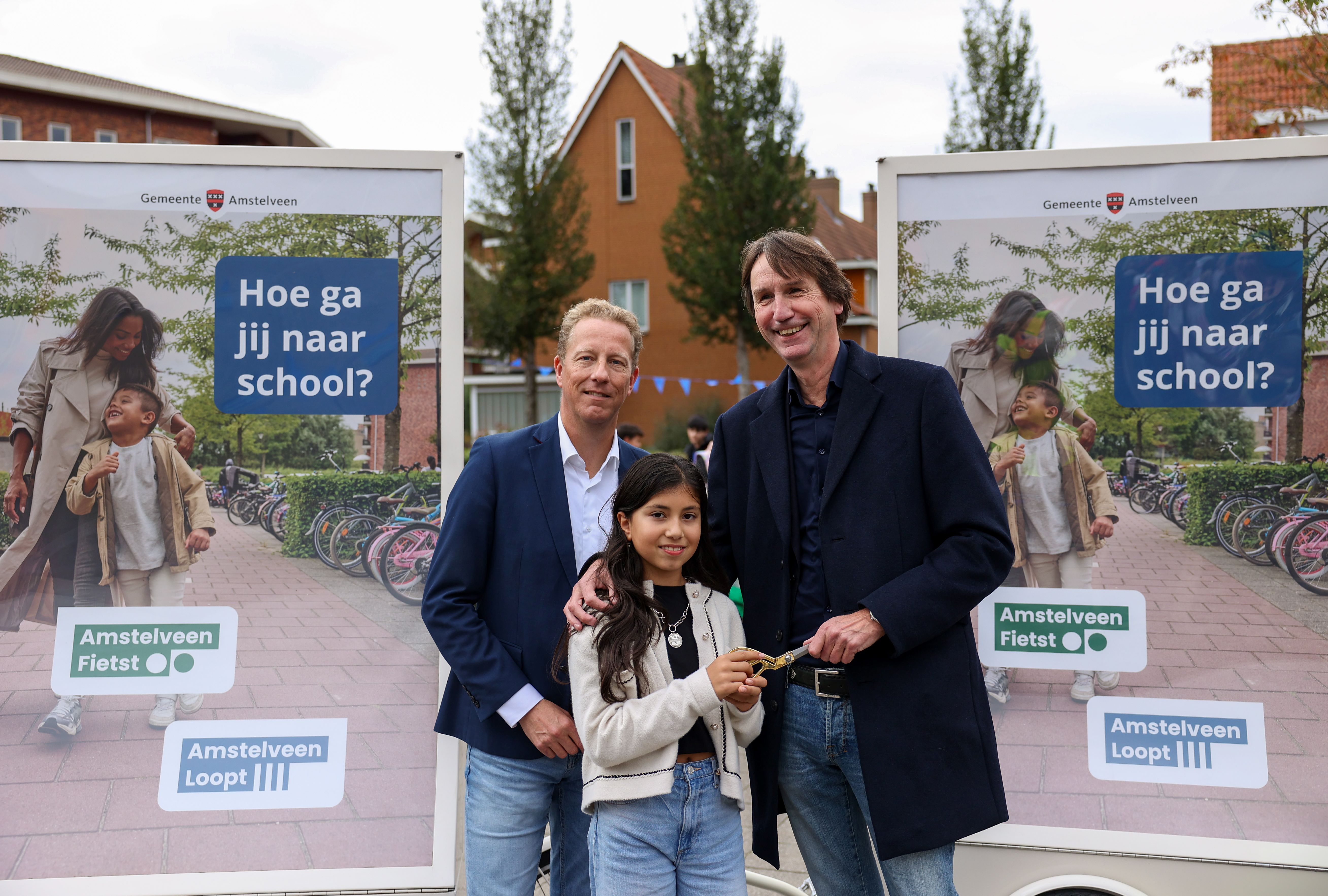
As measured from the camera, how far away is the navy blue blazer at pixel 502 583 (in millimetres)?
2301

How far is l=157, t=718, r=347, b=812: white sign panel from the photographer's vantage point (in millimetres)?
2818

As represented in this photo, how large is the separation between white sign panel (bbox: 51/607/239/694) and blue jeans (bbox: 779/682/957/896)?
1.72 metres

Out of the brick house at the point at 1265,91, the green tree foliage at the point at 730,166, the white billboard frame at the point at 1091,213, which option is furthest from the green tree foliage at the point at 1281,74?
the green tree foliage at the point at 730,166

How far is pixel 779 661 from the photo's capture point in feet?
6.95

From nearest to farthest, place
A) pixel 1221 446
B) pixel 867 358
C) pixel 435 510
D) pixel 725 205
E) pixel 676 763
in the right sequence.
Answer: pixel 676 763 < pixel 867 358 < pixel 1221 446 < pixel 435 510 < pixel 725 205

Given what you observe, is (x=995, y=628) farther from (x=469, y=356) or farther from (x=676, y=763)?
(x=469, y=356)

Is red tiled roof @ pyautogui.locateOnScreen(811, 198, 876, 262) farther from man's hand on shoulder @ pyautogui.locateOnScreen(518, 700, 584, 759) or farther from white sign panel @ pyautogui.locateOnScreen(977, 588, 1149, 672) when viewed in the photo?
man's hand on shoulder @ pyautogui.locateOnScreen(518, 700, 584, 759)

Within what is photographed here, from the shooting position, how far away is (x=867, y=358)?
91.8 inches

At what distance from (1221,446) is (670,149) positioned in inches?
987

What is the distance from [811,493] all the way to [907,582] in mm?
330

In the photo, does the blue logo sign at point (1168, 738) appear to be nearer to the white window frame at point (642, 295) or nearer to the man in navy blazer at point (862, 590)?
the man in navy blazer at point (862, 590)

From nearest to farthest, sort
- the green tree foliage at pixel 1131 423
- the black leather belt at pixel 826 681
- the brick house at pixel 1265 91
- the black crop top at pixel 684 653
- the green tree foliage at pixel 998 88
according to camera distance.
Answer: the black crop top at pixel 684 653 → the black leather belt at pixel 826 681 → the green tree foliage at pixel 1131 423 → the brick house at pixel 1265 91 → the green tree foliage at pixel 998 88

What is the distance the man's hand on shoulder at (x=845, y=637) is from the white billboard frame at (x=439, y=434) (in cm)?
124

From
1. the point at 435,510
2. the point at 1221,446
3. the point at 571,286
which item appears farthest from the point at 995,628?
the point at 571,286
